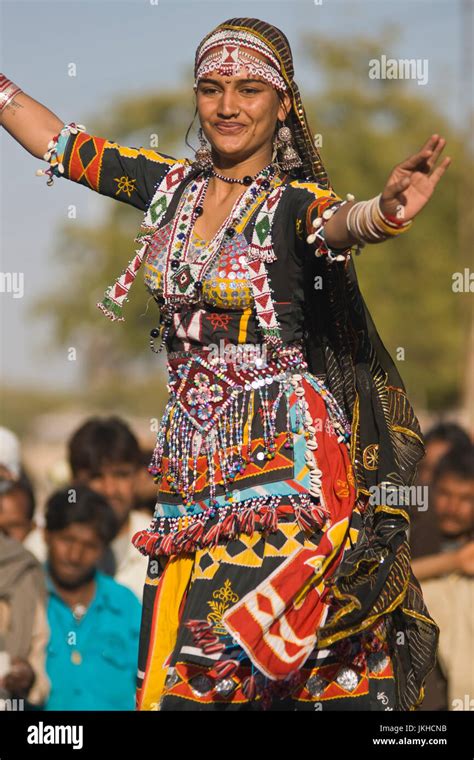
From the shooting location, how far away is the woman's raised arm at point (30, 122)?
523 cm

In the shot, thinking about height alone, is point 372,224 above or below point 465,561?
above

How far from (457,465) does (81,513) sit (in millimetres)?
2155

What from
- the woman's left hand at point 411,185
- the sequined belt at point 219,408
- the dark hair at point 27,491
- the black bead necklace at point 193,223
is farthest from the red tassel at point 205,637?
the dark hair at point 27,491

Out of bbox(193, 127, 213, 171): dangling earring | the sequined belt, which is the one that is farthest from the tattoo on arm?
the sequined belt

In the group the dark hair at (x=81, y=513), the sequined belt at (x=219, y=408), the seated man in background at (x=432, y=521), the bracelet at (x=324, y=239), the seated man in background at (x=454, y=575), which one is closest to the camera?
the bracelet at (x=324, y=239)

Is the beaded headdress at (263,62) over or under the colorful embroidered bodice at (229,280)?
over

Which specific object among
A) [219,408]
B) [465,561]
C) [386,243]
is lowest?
[465,561]

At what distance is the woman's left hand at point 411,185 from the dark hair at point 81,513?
13.7 feet

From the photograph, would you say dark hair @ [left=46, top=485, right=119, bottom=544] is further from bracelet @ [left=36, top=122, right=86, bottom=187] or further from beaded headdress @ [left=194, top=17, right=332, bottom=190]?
beaded headdress @ [left=194, top=17, right=332, bottom=190]

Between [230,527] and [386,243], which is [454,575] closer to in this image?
[230,527]

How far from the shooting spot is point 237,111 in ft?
16.1

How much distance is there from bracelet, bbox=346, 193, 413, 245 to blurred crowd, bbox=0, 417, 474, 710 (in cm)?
373

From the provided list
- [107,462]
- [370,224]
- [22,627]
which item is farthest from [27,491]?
[370,224]

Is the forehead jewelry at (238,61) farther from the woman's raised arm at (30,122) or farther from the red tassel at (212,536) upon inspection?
the red tassel at (212,536)
